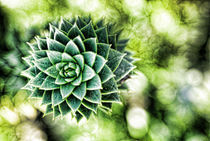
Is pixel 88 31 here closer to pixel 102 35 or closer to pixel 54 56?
pixel 102 35

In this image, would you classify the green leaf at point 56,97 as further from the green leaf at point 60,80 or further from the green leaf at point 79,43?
the green leaf at point 79,43

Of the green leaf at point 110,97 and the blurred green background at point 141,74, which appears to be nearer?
the green leaf at point 110,97

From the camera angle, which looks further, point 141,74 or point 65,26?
point 141,74

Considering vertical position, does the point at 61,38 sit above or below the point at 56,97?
above

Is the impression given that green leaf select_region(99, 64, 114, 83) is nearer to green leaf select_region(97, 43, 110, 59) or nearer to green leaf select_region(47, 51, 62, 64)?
green leaf select_region(97, 43, 110, 59)

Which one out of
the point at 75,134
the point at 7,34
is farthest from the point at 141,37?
the point at 7,34

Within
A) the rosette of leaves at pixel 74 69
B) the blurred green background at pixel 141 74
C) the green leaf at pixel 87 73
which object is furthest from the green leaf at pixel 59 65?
the blurred green background at pixel 141 74

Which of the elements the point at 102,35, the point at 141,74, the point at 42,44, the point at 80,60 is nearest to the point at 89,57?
the point at 80,60
